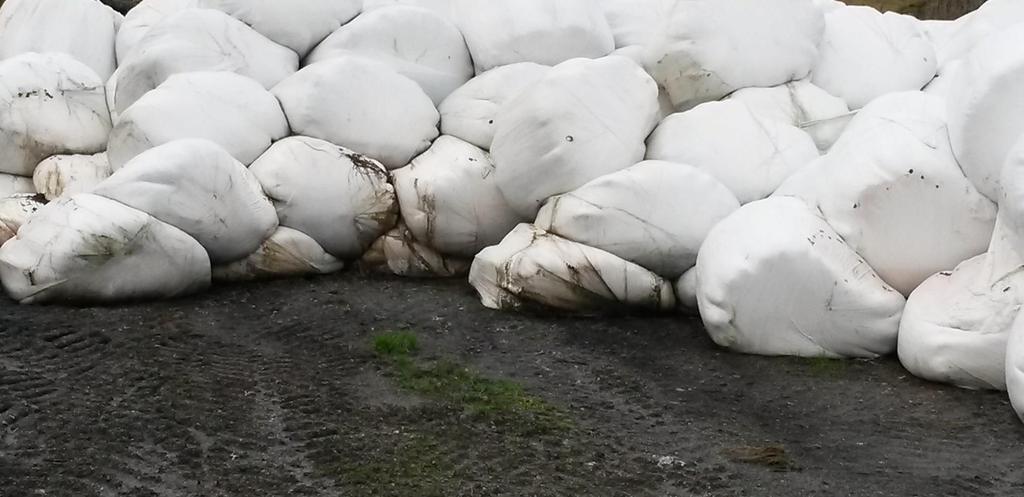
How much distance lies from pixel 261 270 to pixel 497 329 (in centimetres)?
109

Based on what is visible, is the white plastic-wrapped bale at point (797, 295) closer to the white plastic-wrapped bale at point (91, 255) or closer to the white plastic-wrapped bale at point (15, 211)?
the white plastic-wrapped bale at point (91, 255)

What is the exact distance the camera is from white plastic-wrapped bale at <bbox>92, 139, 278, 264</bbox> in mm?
4301

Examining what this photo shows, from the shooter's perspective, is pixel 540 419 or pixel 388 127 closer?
pixel 540 419

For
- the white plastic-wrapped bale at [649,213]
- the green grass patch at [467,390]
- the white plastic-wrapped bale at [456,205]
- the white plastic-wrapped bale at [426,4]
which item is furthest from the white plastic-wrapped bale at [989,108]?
the white plastic-wrapped bale at [426,4]

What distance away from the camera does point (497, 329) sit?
4.08 m

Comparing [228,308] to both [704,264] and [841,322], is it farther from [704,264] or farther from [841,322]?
[841,322]

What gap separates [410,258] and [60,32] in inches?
84.8

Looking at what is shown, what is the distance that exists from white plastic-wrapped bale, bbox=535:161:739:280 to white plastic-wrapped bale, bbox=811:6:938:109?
974mm

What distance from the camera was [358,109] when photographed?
4.84m

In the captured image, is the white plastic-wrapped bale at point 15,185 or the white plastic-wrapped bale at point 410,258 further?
the white plastic-wrapped bale at point 15,185

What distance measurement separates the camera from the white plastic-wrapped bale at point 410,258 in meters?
4.81

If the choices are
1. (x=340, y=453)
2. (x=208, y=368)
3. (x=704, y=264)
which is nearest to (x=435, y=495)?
(x=340, y=453)

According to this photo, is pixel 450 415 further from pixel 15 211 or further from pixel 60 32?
pixel 60 32

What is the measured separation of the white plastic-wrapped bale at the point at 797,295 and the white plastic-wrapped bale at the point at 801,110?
0.89 m
